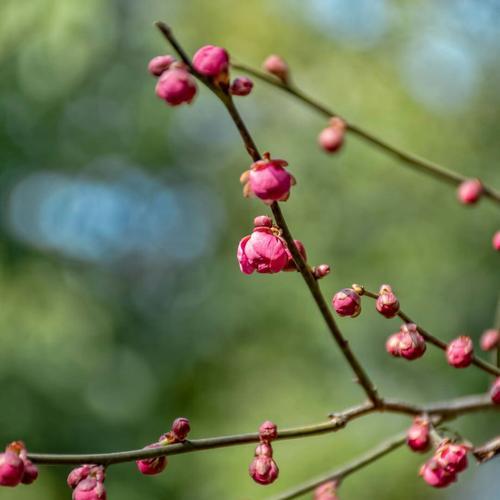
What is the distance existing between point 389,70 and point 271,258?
646 cm

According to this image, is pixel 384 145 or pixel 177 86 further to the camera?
pixel 384 145

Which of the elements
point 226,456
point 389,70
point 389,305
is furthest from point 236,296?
point 389,305

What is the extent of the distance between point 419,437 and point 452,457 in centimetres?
9

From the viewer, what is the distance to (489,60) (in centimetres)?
640

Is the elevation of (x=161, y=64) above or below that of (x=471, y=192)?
above

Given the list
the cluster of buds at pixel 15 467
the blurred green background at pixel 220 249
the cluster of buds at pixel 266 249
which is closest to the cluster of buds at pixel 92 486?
the cluster of buds at pixel 15 467

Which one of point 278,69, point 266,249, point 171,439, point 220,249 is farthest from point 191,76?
point 220,249

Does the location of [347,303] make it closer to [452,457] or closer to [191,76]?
[452,457]

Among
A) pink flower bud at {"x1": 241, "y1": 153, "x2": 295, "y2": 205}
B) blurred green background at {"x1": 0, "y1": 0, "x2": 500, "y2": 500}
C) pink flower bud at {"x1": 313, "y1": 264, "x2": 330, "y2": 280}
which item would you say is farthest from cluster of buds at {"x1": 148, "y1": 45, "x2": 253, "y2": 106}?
blurred green background at {"x1": 0, "y1": 0, "x2": 500, "y2": 500}

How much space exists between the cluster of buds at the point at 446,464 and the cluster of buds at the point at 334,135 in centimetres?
56

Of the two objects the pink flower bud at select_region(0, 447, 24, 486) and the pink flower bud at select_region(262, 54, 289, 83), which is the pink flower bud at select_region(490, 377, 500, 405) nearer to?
the pink flower bud at select_region(262, 54, 289, 83)

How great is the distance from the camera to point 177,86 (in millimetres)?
1049

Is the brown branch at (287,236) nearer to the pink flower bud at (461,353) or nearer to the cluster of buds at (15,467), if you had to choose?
the pink flower bud at (461,353)

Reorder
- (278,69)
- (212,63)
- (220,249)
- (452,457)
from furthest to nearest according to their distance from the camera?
(220,249), (278,69), (452,457), (212,63)
